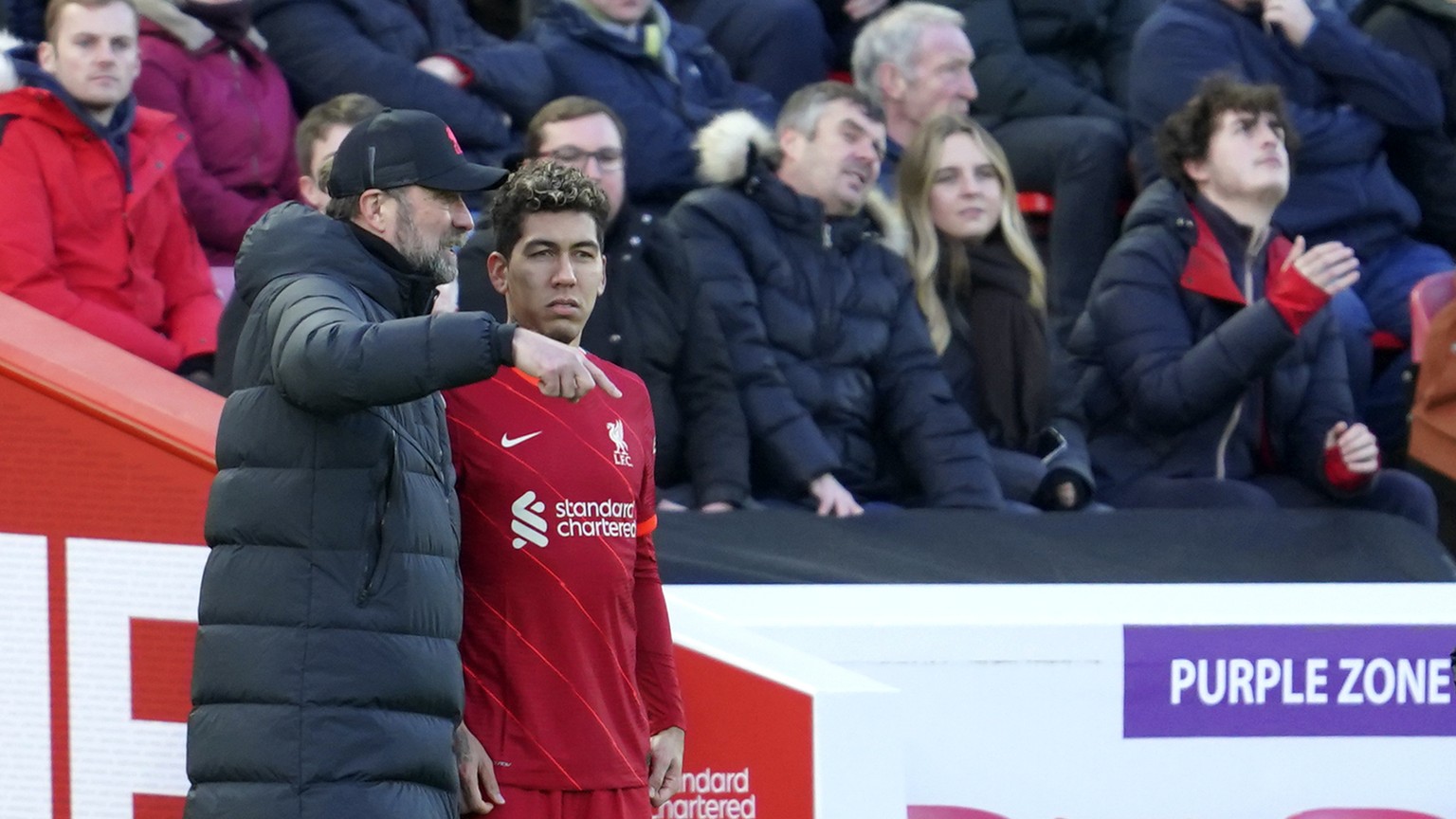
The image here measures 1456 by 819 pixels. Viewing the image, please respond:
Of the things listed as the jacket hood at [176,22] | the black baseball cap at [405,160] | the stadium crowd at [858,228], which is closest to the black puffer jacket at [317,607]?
the black baseball cap at [405,160]

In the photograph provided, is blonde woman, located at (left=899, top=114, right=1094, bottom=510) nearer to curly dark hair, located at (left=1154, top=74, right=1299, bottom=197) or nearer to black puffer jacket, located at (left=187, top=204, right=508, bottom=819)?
curly dark hair, located at (left=1154, top=74, right=1299, bottom=197)

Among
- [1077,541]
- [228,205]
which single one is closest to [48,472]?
[228,205]

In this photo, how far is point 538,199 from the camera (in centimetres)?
329

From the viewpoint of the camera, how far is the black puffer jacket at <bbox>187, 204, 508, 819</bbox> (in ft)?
9.32

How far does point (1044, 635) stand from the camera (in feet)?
14.1

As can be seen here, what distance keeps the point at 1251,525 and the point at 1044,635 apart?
32.9 inches

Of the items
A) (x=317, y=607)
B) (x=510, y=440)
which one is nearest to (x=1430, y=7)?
(x=510, y=440)

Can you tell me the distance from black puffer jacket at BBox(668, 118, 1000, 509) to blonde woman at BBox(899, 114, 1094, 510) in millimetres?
216

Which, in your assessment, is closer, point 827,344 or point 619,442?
point 619,442

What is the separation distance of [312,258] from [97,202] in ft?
6.58

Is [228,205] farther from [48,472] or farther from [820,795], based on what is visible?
[820,795]

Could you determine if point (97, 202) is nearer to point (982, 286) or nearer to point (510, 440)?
point (510, 440)

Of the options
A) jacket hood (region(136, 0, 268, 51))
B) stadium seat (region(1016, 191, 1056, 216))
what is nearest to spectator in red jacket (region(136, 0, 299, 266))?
jacket hood (region(136, 0, 268, 51))

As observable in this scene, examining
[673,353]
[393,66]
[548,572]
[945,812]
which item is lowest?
[945,812]
